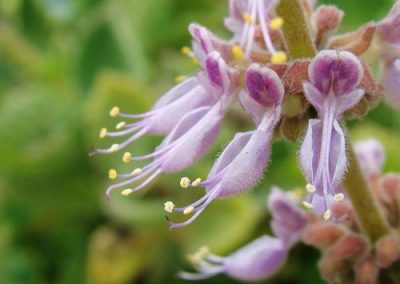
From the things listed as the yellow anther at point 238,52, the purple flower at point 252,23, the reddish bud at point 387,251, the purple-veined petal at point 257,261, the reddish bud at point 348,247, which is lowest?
the reddish bud at point 387,251

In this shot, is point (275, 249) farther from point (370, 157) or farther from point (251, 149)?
point (251, 149)

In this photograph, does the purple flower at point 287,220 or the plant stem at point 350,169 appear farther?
the purple flower at point 287,220

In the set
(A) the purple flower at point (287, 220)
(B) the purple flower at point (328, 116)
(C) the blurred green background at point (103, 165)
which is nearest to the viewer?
(B) the purple flower at point (328, 116)

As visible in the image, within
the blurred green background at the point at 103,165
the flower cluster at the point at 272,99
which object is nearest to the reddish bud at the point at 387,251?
the flower cluster at the point at 272,99

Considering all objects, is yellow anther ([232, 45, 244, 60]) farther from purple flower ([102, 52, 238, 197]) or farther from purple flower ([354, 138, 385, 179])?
purple flower ([354, 138, 385, 179])

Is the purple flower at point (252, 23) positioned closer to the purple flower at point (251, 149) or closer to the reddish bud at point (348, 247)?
A: the purple flower at point (251, 149)

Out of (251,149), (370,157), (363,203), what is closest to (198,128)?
(251,149)

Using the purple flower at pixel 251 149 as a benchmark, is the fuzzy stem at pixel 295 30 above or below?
above
